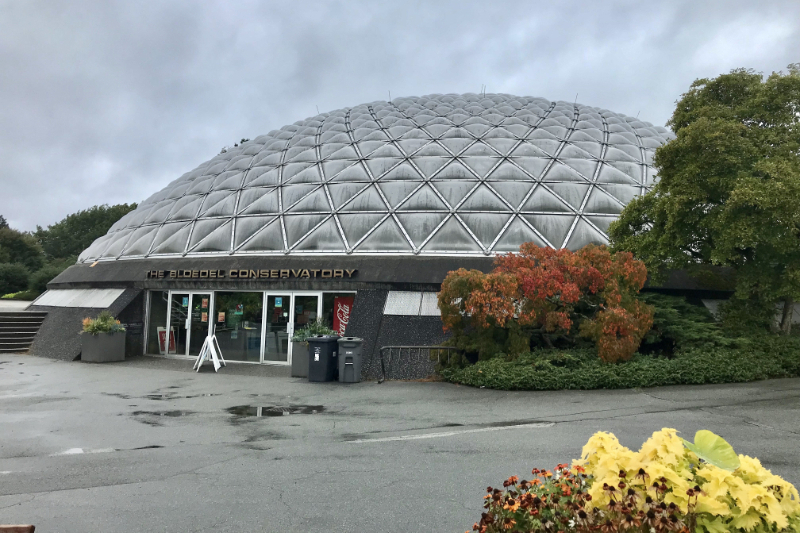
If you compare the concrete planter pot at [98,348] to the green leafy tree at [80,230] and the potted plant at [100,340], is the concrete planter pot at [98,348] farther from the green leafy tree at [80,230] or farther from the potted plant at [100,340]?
the green leafy tree at [80,230]

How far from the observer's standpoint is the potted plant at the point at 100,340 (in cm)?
1858

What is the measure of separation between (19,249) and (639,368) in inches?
2603

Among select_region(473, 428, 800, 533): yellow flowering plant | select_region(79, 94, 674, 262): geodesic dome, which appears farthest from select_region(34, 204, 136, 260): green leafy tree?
select_region(473, 428, 800, 533): yellow flowering plant

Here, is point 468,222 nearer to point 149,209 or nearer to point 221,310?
point 221,310

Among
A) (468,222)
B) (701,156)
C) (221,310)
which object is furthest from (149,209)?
(701,156)

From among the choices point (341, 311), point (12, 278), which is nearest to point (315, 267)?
Answer: point (341, 311)

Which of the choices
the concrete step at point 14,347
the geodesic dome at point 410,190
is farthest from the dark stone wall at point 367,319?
the concrete step at point 14,347

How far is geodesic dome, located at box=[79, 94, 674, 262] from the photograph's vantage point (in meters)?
19.1

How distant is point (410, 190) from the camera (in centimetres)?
2053

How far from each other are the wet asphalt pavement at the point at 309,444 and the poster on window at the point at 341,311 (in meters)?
4.57

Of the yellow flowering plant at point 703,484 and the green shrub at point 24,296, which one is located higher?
the green shrub at point 24,296

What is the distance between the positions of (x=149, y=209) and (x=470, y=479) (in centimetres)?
2451

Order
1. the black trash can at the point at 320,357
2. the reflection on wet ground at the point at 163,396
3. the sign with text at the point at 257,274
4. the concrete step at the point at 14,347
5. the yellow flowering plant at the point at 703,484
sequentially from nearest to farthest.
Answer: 1. the yellow flowering plant at the point at 703,484
2. the reflection on wet ground at the point at 163,396
3. the black trash can at the point at 320,357
4. the sign with text at the point at 257,274
5. the concrete step at the point at 14,347

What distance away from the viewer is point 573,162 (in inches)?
874
